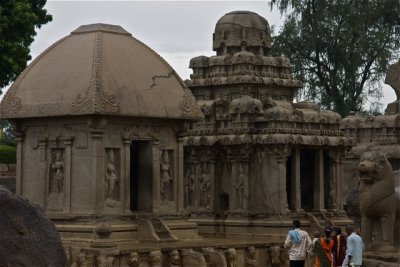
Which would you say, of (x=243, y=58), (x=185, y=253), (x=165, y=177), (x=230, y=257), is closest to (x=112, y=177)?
(x=165, y=177)

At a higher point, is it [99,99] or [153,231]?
[99,99]

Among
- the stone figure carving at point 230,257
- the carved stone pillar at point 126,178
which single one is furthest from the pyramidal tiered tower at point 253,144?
the carved stone pillar at point 126,178

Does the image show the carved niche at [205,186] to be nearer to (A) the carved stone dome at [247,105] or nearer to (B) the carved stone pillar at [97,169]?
(A) the carved stone dome at [247,105]

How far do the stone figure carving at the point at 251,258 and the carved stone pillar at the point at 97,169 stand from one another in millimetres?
3324

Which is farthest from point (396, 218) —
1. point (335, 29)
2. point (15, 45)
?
point (335, 29)

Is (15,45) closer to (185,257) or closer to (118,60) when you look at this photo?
(118,60)

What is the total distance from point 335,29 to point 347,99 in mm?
2904

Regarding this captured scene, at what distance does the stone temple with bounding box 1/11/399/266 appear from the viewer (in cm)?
1994

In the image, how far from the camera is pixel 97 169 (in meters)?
20.0

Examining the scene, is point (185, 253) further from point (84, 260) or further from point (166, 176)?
point (166, 176)

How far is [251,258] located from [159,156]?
114 inches

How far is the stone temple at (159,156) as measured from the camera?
785 inches

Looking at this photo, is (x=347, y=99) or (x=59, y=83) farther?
(x=347, y=99)

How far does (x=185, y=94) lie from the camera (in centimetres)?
2152
